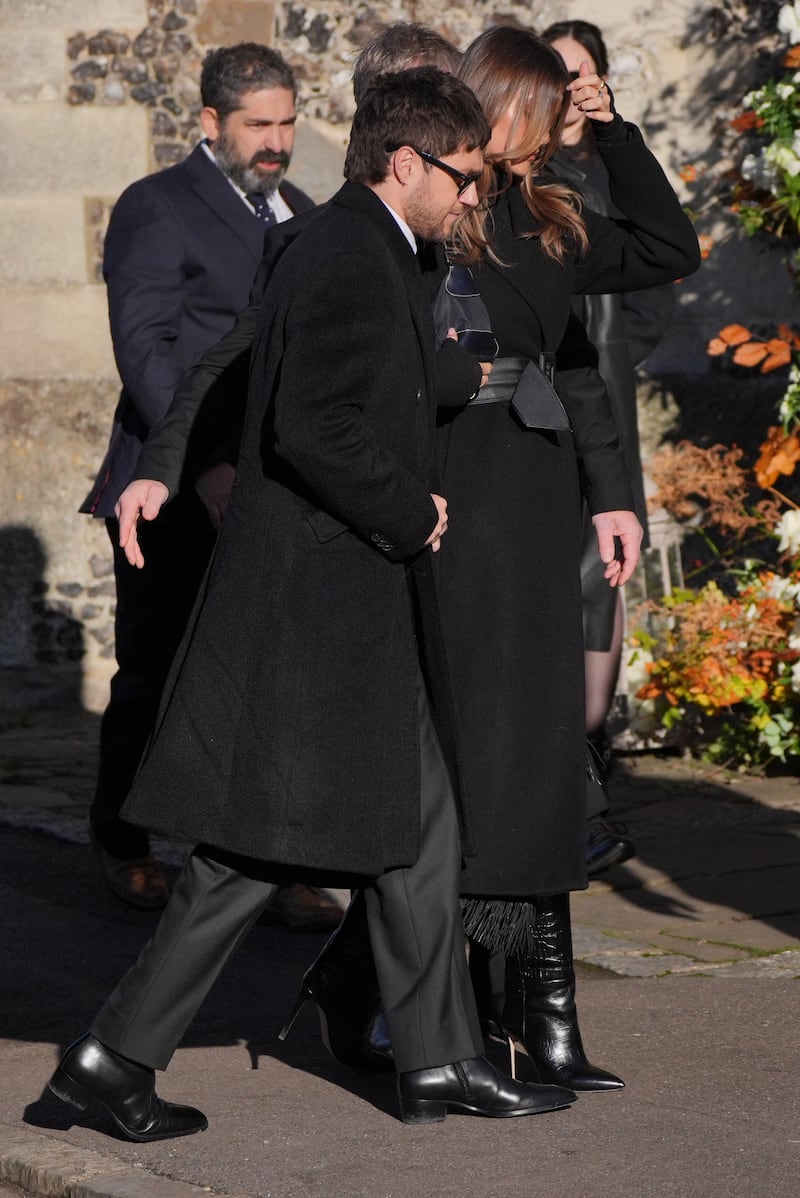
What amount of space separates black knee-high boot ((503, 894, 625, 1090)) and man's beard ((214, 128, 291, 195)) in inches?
90.1

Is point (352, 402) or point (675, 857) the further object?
point (675, 857)

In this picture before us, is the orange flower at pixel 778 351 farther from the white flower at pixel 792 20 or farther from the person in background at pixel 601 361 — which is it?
the white flower at pixel 792 20

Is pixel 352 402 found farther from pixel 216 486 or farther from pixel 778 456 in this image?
pixel 778 456

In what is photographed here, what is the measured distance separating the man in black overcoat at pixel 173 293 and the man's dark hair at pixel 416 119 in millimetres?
1664

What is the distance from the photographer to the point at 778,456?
21.6 feet

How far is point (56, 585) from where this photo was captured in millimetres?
8492

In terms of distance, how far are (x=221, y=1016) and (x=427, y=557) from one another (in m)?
1.35

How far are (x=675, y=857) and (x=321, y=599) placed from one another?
252cm

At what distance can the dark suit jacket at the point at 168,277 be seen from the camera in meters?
5.01

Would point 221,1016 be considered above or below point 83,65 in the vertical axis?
below

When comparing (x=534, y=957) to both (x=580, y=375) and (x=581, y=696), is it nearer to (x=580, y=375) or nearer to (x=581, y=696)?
(x=581, y=696)

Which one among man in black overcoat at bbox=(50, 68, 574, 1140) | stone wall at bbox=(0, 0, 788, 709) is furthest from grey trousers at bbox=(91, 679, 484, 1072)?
stone wall at bbox=(0, 0, 788, 709)

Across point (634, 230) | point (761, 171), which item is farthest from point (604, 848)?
point (761, 171)

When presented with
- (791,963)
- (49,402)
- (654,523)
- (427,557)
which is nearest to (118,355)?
(427,557)
